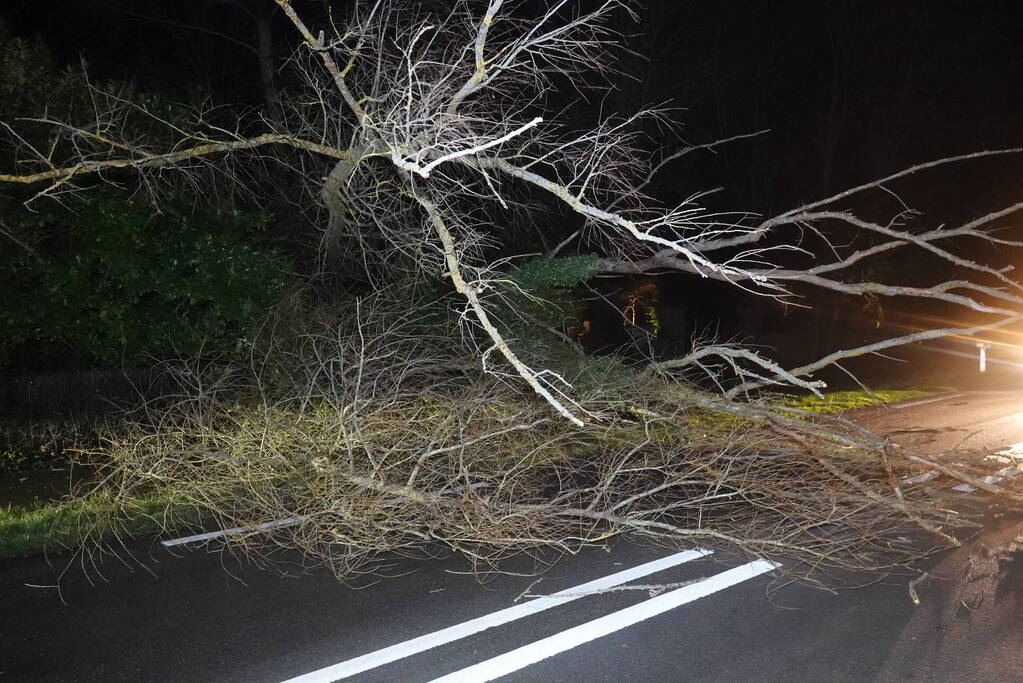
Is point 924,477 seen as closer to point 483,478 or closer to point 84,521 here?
point 483,478

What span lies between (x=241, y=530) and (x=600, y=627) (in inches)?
114

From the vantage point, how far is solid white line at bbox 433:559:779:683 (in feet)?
13.1

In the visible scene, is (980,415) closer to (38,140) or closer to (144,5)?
(38,140)

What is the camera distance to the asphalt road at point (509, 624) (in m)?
4.05

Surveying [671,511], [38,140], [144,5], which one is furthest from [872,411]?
[144,5]

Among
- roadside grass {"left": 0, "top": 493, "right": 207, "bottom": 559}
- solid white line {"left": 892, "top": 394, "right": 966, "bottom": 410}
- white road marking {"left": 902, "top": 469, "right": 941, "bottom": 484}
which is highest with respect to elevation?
roadside grass {"left": 0, "top": 493, "right": 207, "bottom": 559}

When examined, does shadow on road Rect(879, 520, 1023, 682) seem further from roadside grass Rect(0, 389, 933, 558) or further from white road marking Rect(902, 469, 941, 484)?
roadside grass Rect(0, 389, 933, 558)

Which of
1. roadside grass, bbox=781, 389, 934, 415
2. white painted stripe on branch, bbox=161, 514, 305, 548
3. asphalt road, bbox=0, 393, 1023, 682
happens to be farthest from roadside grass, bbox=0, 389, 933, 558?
roadside grass, bbox=781, 389, 934, 415

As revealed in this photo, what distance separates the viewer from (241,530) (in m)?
6.00

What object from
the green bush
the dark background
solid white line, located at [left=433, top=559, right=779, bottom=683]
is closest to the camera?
solid white line, located at [left=433, top=559, right=779, bottom=683]

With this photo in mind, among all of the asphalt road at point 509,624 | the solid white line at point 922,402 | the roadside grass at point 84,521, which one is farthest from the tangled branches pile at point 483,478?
the solid white line at point 922,402

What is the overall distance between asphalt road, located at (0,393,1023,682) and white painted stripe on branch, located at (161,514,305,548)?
0.26 m

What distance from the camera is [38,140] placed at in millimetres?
8336

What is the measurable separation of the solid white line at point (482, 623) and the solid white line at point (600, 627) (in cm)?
32
